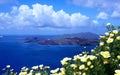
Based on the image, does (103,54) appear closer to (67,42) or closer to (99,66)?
(99,66)

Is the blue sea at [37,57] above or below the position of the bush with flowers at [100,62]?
above

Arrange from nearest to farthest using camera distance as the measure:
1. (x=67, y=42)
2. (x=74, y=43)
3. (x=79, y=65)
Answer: (x=79, y=65) → (x=74, y=43) → (x=67, y=42)

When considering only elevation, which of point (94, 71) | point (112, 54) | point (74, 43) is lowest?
point (94, 71)

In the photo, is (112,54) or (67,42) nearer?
(112,54)

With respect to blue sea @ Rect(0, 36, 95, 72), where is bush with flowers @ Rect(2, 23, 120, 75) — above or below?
below

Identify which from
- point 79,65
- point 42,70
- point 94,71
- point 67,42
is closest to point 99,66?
point 94,71

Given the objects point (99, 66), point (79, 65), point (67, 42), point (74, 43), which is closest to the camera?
point (99, 66)

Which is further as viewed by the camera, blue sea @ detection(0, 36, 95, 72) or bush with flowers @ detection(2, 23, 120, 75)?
blue sea @ detection(0, 36, 95, 72)

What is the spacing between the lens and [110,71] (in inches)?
261

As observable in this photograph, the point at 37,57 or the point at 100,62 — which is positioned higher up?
the point at 37,57

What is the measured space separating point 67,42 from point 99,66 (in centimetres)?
13522

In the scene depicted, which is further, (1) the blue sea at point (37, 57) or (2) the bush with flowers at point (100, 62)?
(1) the blue sea at point (37, 57)

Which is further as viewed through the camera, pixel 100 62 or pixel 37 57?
pixel 37 57

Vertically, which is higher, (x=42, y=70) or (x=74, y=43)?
(x=74, y=43)
